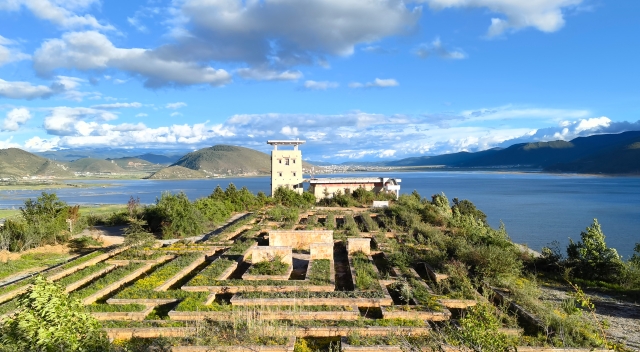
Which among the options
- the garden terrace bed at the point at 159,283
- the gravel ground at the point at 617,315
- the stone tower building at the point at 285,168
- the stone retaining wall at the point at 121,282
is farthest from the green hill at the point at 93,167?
the gravel ground at the point at 617,315

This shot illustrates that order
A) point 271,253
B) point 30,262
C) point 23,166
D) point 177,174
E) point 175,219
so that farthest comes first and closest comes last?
point 177,174
point 23,166
point 175,219
point 30,262
point 271,253

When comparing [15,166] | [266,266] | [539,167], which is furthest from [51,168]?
[539,167]

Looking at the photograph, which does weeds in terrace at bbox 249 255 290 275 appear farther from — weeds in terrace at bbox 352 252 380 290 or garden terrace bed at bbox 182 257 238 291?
weeds in terrace at bbox 352 252 380 290

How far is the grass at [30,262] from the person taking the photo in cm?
1272

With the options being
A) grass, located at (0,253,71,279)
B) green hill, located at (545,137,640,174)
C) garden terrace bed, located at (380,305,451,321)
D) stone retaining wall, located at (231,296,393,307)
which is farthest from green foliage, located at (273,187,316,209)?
green hill, located at (545,137,640,174)

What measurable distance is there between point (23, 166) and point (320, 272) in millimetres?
143728

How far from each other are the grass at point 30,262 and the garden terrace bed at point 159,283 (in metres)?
5.03

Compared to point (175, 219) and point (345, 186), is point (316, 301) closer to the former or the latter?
point (175, 219)

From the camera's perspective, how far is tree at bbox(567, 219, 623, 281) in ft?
39.9

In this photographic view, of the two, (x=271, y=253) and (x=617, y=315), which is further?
(x=271, y=253)

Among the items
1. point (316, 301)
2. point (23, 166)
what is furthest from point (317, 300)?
point (23, 166)

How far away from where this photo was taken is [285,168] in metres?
39.6

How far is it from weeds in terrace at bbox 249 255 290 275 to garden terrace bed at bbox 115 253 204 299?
2.26 meters

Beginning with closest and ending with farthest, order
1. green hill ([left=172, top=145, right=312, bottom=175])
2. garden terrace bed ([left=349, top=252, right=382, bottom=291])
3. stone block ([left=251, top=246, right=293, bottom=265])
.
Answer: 1. garden terrace bed ([left=349, top=252, right=382, bottom=291])
2. stone block ([left=251, top=246, right=293, bottom=265])
3. green hill ([left=172, top=145, right=312, bottom=175])
